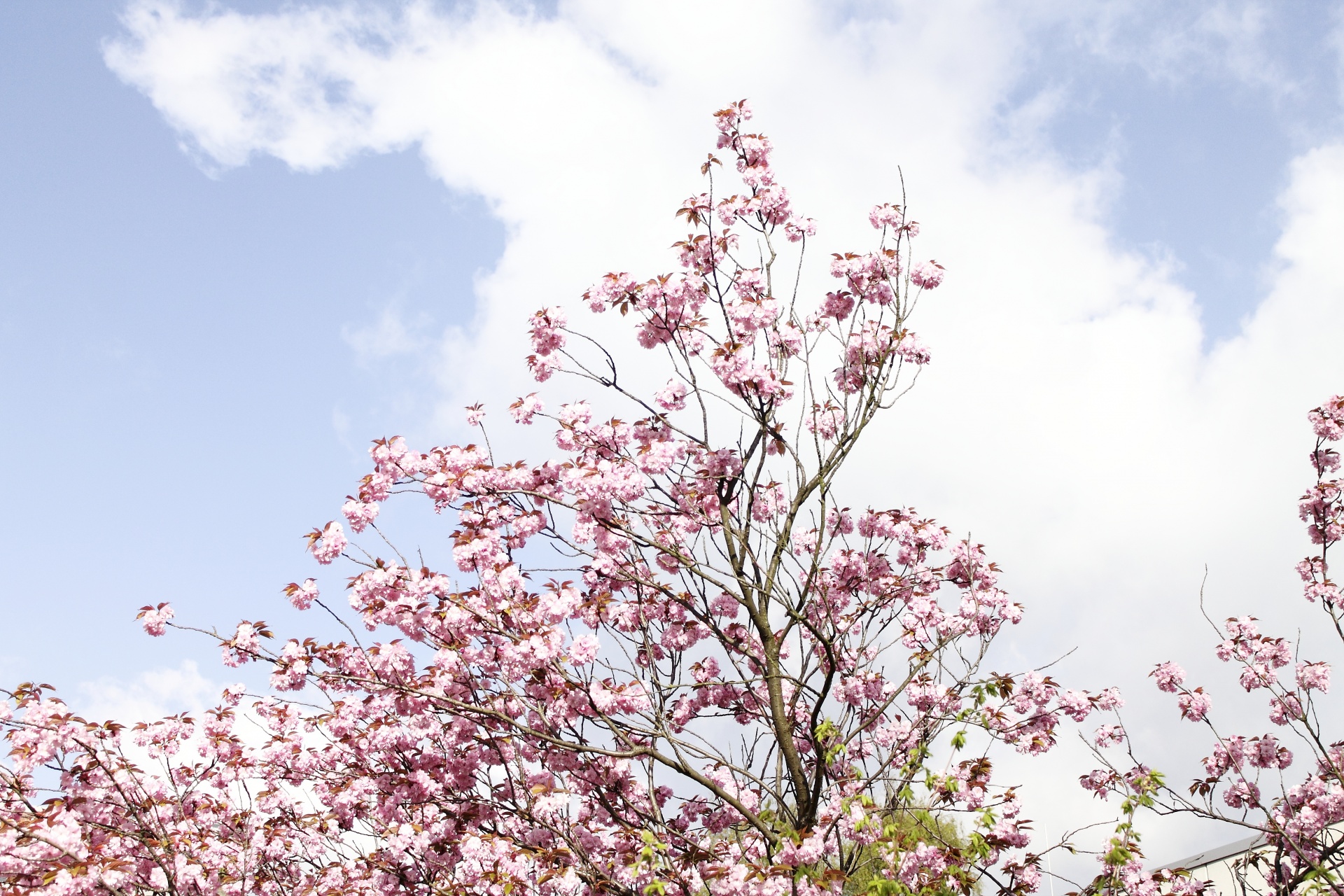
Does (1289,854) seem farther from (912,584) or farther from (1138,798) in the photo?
(912,584)

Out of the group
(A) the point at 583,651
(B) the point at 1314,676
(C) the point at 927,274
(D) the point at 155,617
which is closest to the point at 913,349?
(C) the point at 927,274

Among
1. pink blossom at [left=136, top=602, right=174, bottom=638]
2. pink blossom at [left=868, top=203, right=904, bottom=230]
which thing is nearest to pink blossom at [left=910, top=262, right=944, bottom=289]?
pink blossom at [left=868, top=203, right=904, bottom=230]

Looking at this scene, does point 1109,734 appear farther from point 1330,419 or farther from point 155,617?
point 155,617

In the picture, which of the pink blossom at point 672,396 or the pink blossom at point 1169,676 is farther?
the pink blossom at point 1169,676

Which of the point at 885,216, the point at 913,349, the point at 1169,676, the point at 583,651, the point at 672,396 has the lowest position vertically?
the point at 583,651

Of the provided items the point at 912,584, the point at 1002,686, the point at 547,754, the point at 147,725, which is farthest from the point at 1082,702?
the point at 147,725

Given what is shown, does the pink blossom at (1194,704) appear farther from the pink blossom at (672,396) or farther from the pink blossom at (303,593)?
the pink blossom at (303,593)

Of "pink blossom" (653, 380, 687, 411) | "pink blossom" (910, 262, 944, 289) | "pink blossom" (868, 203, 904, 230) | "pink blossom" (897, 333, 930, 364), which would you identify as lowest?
Answer: "pink blossom" (653, 380, 687, 411)

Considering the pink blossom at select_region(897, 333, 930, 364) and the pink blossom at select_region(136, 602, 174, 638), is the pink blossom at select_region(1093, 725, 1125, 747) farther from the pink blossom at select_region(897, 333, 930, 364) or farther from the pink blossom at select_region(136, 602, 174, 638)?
the pink blossom at select_region(136, 602, 174, 638)

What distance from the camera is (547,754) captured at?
8016 millimetres

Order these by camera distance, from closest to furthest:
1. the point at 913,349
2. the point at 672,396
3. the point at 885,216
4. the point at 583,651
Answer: the point at 583,651 → the point at 672,396 → the point at 913,349 → the point at 885,216

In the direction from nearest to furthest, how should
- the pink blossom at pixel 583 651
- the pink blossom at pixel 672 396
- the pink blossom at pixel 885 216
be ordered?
the pink blossom at pixel 583 651 → the pink blossom at pixel 672 396 → the pink blossom at pixel 885 216

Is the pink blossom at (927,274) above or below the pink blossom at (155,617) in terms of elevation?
above

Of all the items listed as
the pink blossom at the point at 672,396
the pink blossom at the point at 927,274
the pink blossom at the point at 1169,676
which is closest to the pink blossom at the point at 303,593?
the pink blossom at the point at 672,396
